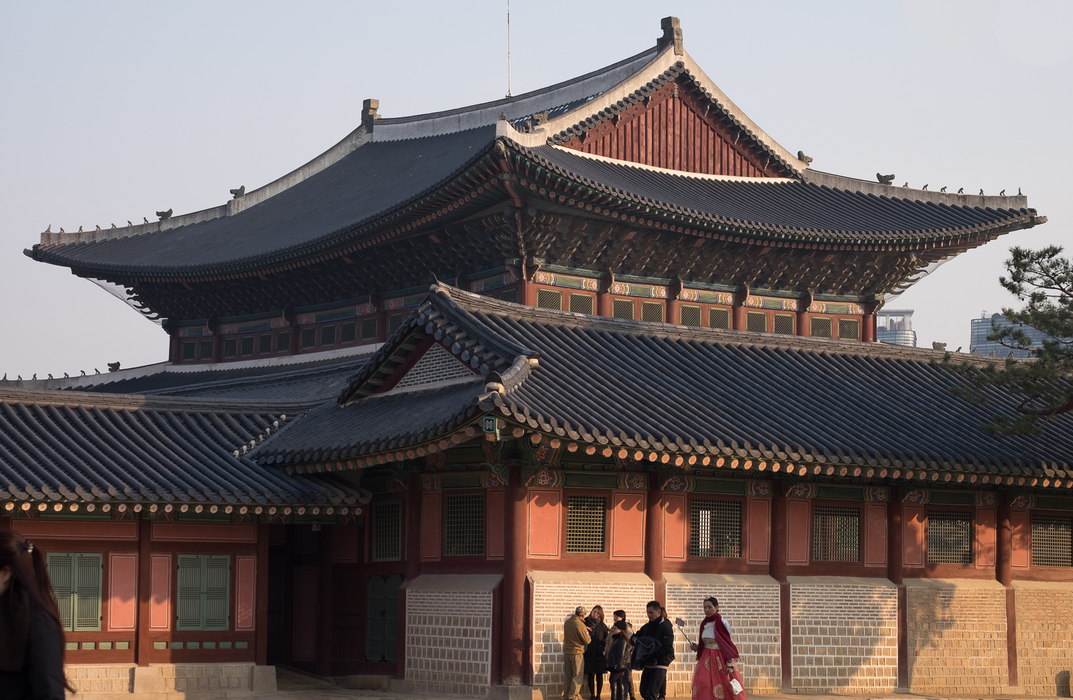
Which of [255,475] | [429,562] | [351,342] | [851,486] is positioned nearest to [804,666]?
[851,486]

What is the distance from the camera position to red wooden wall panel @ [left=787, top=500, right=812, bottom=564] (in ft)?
75.8

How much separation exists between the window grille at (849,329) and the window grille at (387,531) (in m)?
13.2

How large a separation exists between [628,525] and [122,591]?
25.4 feet

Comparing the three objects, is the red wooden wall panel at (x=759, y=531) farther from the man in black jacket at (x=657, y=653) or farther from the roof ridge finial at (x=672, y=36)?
the roof ridge finial at (x=672, y=36)

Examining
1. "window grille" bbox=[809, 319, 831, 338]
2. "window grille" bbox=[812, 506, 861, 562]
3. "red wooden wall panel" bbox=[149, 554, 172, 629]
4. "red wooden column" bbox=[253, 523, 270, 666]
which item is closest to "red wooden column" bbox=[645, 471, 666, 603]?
"window grille" bbox=[812, 506, 861, 562]

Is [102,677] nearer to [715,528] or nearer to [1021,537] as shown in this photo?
[715,528]

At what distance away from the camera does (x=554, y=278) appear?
93.5 feet

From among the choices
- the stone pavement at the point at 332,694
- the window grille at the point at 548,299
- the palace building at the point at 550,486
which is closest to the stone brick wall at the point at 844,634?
the palace building at the point at 550,486

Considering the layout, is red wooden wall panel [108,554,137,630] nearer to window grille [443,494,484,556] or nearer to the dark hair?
window grille [443,494,484,556]

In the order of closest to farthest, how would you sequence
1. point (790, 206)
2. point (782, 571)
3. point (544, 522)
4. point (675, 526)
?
1. point (544, 522)
2. point (675, 526)
3. point (782, 571)
4. point (790, 206)

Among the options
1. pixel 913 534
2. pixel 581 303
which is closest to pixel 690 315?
pixel 581 303

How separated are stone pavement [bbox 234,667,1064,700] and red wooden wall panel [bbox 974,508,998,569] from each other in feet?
7.56

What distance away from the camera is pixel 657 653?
1886cm

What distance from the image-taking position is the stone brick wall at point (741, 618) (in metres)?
21.6
